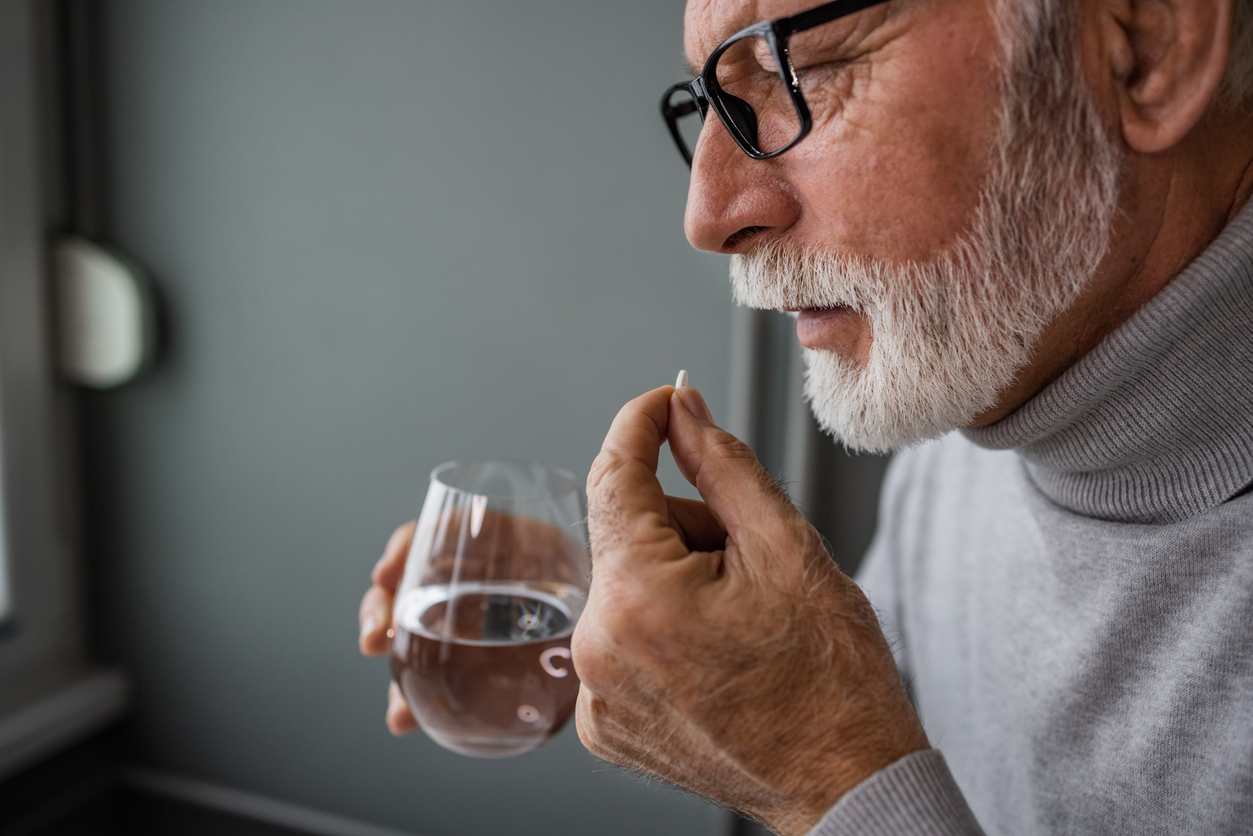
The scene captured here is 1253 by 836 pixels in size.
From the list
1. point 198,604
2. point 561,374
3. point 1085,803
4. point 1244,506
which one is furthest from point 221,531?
point 1244,506

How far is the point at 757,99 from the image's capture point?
0.68 m

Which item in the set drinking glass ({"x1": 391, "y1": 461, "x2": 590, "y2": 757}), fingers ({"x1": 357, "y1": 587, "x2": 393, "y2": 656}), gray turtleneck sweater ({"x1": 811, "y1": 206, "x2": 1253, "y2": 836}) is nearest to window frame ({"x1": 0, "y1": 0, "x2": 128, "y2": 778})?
fingers ({"x1": 357, "y1": 587, "x2": 393, "y2": 656})

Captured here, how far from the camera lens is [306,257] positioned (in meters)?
1.40

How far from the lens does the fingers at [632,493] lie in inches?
21.5

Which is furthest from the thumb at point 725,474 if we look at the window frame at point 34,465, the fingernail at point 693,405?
the window frame at point 34,465

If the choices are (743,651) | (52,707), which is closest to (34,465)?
(52,707)

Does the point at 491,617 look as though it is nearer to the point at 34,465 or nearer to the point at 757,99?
the point at 757,99

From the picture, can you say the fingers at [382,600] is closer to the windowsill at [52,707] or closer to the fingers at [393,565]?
the fingers at [393,565]

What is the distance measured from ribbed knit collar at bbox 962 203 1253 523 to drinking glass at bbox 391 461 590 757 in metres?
0.42

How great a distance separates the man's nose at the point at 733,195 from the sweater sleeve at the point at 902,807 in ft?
1.39

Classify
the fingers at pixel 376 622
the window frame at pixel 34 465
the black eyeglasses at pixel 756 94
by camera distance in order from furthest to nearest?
the window frame at pixel 34 465 < the fingers at pixel 376 622 < the black eyeglasses at pixel 756 94

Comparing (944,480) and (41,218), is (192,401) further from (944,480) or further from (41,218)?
(944,480)

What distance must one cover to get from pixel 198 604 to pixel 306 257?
2.32ft

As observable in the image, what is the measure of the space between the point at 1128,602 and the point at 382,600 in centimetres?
73
